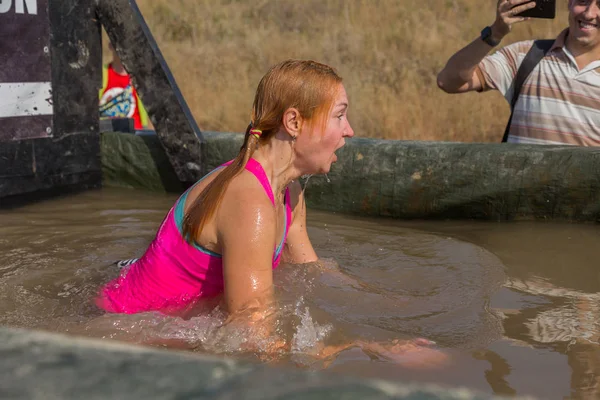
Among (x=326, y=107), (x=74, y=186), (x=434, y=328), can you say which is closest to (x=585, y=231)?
(x=434, y=328)

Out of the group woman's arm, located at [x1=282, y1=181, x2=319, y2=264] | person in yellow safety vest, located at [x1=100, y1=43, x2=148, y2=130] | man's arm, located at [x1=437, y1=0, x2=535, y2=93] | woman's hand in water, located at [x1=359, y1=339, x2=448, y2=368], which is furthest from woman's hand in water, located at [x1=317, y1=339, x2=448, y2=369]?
person in yellow safety vest, located at [x1=100, y1=43, x2=148, y2=130]

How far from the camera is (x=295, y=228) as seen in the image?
11.3ft

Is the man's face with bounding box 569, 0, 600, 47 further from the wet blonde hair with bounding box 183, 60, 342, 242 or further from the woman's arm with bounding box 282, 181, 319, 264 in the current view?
the wet blonde hair with bounding box 183, 60, 342, 242

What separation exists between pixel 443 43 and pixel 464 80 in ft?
21.9

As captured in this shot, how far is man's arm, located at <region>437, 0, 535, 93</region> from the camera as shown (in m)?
4.35

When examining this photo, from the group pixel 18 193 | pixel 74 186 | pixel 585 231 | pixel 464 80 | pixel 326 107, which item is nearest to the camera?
pixel 326 107

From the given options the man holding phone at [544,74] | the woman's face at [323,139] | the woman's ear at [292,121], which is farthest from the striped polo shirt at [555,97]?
the woman's ear at [292,121]

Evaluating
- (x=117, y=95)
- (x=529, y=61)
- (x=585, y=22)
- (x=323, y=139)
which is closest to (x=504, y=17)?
(x=529, y=61)

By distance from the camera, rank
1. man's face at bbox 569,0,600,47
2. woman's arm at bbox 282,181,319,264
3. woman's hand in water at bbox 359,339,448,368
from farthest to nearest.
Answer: man's face at bbox 569,0,600,47 < woman's arm at bbox 282,181,319,264 < woman's hand in water at bbox 359,339,448,368

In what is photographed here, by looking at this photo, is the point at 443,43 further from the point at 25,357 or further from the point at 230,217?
the point at 25,357

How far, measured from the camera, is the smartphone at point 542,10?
4438 mm

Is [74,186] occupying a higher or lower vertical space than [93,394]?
lower

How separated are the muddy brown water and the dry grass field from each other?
6.05m

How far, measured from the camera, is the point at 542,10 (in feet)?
14.6
